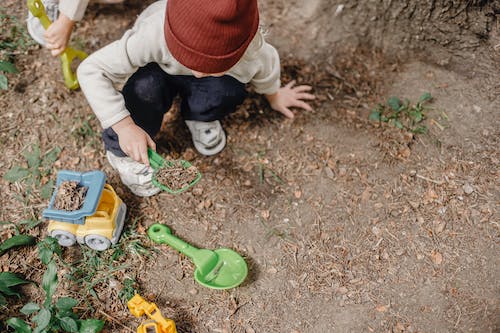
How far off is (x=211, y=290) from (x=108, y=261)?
1.34 ft

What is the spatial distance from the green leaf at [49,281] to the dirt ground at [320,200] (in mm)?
191

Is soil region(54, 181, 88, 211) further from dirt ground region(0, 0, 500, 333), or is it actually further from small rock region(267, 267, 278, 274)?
small rock region(267, 267, 278, 274)

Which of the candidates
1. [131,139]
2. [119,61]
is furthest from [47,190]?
[119,61]

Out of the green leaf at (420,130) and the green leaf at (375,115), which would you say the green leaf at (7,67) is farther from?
the green leaf at (420,130)

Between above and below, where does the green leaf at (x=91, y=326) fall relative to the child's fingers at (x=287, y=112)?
below

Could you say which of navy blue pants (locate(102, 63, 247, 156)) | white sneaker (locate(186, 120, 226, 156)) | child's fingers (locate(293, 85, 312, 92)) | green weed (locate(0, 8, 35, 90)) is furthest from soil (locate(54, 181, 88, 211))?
child's fingers (locate(293, 85, 312, 92))

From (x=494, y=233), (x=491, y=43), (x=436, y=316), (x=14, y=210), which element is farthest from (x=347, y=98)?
(x=14, y=210)

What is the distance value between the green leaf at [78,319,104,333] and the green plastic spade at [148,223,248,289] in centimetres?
36

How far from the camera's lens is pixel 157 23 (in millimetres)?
1745

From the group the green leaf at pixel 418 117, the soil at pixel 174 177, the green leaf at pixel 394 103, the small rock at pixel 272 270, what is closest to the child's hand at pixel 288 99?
the green leaf at pixel 394 103

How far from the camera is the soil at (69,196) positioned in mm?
1760

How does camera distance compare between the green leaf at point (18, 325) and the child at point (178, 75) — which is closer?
the child at point (178, 75)

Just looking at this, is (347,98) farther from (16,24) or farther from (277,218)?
(16,24)

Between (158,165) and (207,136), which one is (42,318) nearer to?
(158,165)
